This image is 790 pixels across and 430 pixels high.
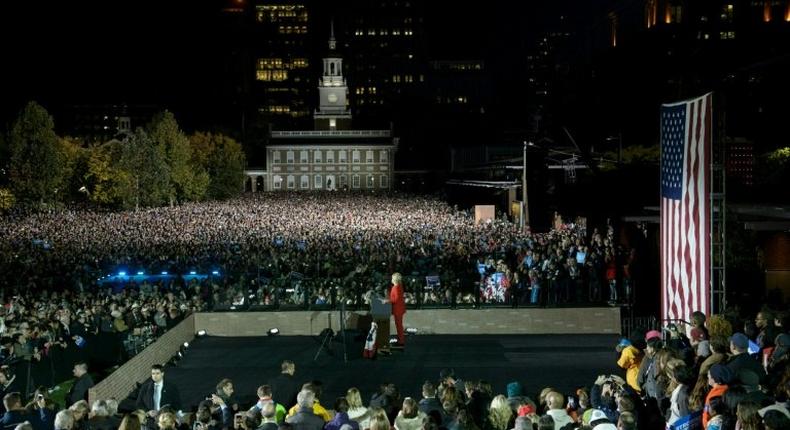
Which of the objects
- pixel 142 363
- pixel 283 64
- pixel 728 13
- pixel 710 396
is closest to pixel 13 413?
pixel 142 363

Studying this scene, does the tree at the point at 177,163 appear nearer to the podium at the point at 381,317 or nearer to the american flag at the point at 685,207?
the podium at the point at 381,317

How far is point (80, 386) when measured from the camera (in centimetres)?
1073

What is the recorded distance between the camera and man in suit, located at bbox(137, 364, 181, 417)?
10258mm

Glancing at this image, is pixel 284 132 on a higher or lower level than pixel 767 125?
higher

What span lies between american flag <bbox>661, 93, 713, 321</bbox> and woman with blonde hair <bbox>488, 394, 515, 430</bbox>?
4.60 meters

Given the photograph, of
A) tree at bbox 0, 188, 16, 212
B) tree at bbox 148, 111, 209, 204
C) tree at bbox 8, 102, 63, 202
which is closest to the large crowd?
tree at bbox 0, 188, 16, 212

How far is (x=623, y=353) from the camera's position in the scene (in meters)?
10.6

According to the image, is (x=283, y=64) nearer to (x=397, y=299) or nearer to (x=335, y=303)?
(x=335, y=303)

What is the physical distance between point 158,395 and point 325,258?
46.7 feet

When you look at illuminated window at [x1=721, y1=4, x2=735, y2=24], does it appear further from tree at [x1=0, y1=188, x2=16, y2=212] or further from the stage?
the stage

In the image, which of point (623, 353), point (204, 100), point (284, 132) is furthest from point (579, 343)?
point (204, 100)

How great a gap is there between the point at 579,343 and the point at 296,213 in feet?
116

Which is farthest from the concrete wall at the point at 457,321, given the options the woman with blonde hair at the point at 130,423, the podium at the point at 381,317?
the woman with blonde hair at the point at 130,423

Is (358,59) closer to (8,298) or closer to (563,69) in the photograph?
→ (563,69)
